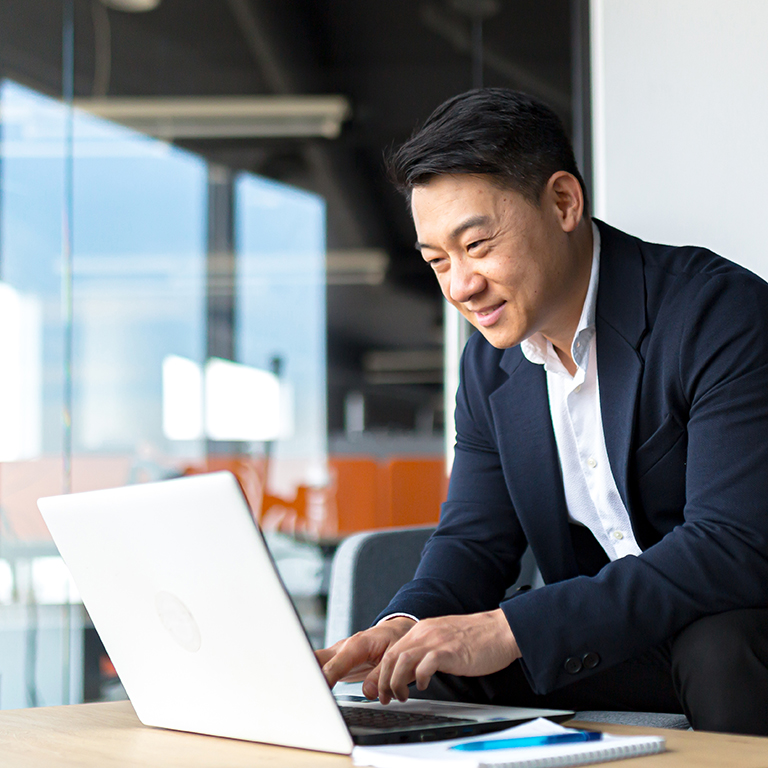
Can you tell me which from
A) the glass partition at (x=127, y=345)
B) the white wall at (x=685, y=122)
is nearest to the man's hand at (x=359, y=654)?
the white wall at (x=685, y=122)

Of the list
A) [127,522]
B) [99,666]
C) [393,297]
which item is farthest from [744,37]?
[99,666]

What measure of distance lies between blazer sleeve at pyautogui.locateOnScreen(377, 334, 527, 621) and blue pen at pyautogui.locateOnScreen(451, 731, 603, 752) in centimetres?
53

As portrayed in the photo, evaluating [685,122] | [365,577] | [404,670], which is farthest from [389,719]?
[685,122]

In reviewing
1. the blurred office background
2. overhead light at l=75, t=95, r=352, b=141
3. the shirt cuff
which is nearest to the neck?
the shirt cuff

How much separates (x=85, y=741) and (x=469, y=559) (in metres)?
0.66

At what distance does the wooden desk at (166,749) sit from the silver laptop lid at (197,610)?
2 centimetres

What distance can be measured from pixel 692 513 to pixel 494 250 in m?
0.41

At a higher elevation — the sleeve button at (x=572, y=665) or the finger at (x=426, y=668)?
the finger at (x=426, y=668)

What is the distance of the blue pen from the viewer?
2.42 ft

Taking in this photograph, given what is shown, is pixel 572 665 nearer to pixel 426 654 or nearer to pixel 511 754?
pixel 426 654

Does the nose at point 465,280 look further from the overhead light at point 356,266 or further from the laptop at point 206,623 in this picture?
the overhead light at point 356,266

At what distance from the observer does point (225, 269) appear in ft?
11.7

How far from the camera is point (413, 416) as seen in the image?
367 centimetres

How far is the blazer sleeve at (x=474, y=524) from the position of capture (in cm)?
136
